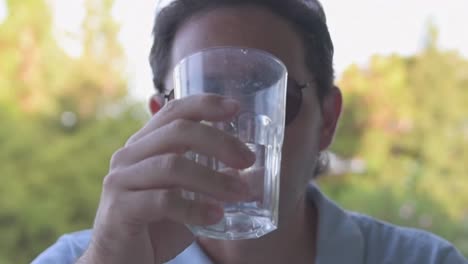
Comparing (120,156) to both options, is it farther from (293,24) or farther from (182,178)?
(293,24)

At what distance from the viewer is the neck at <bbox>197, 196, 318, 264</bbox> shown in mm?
1062

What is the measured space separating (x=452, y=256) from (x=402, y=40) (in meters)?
2.26

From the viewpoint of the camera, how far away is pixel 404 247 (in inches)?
46.3

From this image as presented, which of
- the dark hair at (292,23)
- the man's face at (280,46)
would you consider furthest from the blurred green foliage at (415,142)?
the man's face at (280,46)

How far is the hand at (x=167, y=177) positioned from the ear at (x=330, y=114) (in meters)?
0.54

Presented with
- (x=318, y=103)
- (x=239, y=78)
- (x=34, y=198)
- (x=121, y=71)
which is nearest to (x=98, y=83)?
(x=121, y=71)

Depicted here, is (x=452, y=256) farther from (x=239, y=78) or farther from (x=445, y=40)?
(x=445, y=40)

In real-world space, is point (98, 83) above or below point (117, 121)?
above

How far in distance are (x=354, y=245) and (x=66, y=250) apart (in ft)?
1.85

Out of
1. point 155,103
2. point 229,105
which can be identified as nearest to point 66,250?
point 155,103

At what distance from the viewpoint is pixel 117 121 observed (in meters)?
3.09

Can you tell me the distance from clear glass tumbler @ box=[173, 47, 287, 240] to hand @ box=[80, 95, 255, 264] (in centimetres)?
2

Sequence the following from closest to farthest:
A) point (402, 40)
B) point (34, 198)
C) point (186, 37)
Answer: point (186, 37) < point (34, 198) < point (402, 40)

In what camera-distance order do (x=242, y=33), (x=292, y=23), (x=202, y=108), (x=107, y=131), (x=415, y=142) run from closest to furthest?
(x=202, y=108), (x=242, y=33), (x=292, y=23), (x=107, y=131), (x=415, y=142)
